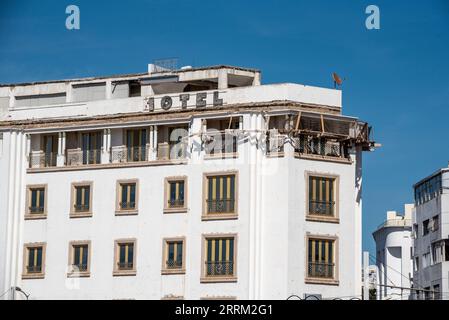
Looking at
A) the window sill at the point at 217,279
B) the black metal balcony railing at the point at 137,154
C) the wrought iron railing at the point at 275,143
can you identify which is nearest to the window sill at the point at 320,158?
→ the wrought iron railing at the point at 275,143

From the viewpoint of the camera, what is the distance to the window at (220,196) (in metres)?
73.8

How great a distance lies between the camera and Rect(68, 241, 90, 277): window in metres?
77.4

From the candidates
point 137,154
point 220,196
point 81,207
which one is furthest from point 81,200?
point 220,196

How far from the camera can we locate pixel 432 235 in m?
96.4

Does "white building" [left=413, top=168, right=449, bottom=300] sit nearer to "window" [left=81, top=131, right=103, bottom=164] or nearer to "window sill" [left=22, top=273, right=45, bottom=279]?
"window" [left=81, top=131, right=103, bottom=164]

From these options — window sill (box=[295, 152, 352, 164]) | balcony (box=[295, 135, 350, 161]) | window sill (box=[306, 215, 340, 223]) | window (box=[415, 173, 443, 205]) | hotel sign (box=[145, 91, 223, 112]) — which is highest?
hotel sign (box=[145, 91, 223, 112])

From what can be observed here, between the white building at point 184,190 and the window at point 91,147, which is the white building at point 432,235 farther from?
the window at point 91,147

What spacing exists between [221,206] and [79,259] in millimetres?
9599

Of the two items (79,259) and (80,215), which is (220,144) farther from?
(79,259)

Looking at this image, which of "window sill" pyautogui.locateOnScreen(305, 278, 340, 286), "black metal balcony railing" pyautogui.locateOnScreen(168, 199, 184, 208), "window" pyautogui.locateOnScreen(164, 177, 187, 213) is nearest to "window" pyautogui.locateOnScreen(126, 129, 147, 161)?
"window" pyautogui.locateOnScreen(164, 177, 187, 213)

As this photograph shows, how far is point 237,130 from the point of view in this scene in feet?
244

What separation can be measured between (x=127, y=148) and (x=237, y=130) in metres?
7.96

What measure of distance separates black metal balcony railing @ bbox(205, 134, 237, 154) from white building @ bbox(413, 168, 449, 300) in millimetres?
21125
